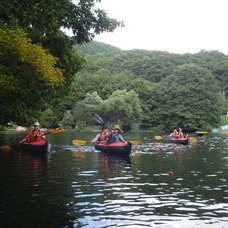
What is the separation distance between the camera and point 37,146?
20.1m

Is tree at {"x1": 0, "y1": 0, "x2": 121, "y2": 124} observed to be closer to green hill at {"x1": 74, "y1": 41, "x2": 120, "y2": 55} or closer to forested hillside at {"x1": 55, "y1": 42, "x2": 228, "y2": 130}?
forested hillside at {"x1": 55, "y1": 42, "x2": 228, "y2": 130}

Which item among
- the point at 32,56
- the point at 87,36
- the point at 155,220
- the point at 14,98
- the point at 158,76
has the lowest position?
the point at 155,220

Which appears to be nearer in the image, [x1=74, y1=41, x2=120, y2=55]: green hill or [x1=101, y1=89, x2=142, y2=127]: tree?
[x1=101, y1=89, x2=142, y2=127]: tree

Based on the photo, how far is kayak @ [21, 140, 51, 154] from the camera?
1998cm

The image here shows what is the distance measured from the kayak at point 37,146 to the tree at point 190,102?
52.3 meters

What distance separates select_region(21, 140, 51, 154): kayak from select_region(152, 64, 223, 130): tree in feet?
172

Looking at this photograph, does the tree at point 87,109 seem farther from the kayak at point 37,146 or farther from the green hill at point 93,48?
the green hill at point 93,48

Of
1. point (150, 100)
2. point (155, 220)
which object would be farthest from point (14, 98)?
point (150, 100)

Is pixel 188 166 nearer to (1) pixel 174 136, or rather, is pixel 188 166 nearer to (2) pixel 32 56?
(2) pixel 32 56

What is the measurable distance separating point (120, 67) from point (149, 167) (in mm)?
107996

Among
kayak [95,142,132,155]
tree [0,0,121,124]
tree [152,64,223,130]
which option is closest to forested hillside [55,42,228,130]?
tree [152,64,223,130]

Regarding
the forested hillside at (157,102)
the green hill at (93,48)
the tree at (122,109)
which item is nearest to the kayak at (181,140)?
the forested hillside at (157,102)

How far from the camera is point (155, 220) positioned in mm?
6883

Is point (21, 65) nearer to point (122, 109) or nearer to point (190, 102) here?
point (122, 109)
